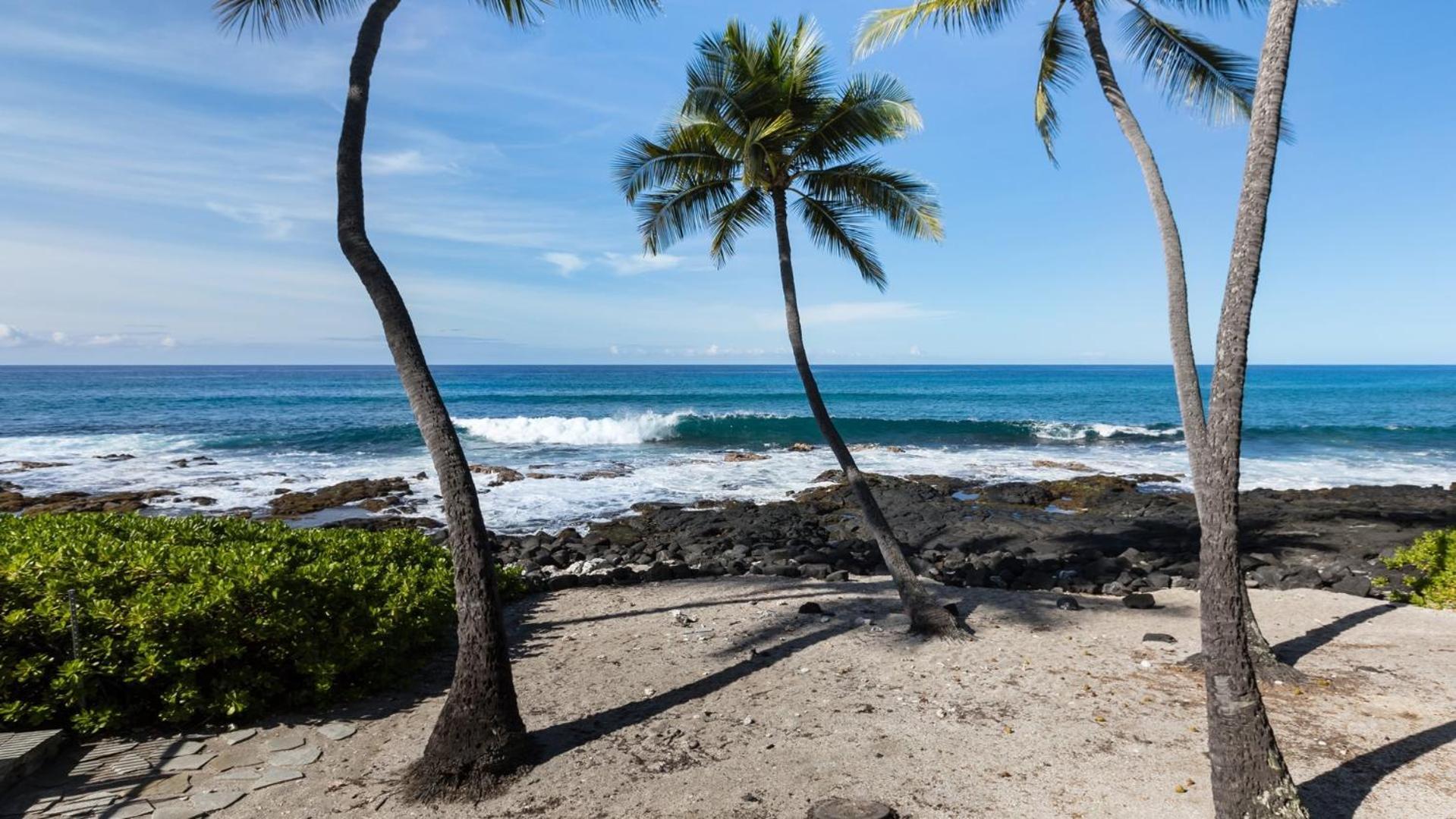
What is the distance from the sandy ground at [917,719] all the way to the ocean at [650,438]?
1039 cm

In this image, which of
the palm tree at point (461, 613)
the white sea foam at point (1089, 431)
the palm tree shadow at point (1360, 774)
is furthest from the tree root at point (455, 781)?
the white sea foam at point (1089, 431)

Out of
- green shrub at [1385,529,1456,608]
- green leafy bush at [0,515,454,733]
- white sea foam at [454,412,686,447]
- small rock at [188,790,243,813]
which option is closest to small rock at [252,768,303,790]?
small rock at [188,790,243,813]

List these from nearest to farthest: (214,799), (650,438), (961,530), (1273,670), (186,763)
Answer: (214,799) → (186,763) → (1273,670) → (961,530) → (650,438)

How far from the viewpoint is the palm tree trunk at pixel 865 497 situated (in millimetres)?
8023

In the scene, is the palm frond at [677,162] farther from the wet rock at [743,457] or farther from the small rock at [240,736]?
the wet rock at [743,457]

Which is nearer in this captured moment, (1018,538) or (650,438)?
(1018,538)

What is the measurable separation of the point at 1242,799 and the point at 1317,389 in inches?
3376

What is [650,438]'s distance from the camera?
36844 mm

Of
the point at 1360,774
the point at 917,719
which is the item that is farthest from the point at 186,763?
the point at 1360,774

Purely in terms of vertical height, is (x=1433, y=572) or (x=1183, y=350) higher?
(x=1183, y=350)

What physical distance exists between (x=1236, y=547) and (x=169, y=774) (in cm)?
660

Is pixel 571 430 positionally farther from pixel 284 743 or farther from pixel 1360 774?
pixel 1360 774

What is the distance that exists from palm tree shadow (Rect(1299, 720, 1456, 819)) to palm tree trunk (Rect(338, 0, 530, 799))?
4.95m

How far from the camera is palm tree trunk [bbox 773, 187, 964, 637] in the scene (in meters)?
8.02
